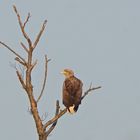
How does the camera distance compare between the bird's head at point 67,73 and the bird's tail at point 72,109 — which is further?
the bird's head at point 67,73

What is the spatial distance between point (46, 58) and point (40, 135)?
1.78 m

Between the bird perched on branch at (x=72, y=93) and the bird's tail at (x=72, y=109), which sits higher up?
the bird perched on branch at (x=72, y=93)

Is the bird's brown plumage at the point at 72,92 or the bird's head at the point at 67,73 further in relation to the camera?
the bird's head at the point at 67,73

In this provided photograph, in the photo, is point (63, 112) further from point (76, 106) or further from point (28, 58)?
point (76, 106)

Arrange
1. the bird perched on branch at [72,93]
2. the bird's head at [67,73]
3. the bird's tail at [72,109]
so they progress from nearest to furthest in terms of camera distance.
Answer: the bird's tail at [72,109] → the bird perched on branch at [72,93] → the bird's head at [67,73]

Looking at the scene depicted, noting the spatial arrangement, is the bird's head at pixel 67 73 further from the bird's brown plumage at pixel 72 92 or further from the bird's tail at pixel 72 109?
the bird's tail at pixel 72 109

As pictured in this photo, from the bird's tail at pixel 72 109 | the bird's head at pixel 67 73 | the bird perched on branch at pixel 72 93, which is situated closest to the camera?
the bird's tail at pixel 72 109

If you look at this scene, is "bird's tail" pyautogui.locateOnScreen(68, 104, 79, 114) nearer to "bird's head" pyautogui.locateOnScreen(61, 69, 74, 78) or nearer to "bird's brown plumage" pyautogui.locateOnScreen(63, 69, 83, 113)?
"bird's brown plumage" pyautogui.locateOnScreen(63, 69, 83, 113)

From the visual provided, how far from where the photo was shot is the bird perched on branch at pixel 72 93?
14597 millimetres

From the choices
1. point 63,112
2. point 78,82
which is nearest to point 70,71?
point 78,82

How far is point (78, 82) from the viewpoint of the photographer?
15.3 meters

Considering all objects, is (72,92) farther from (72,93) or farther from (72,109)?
(72,109)

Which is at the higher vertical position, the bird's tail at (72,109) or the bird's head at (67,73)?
the bird's head at (67,73)

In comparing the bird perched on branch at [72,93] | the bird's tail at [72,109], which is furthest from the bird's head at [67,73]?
the bird's tail at [72,109]
